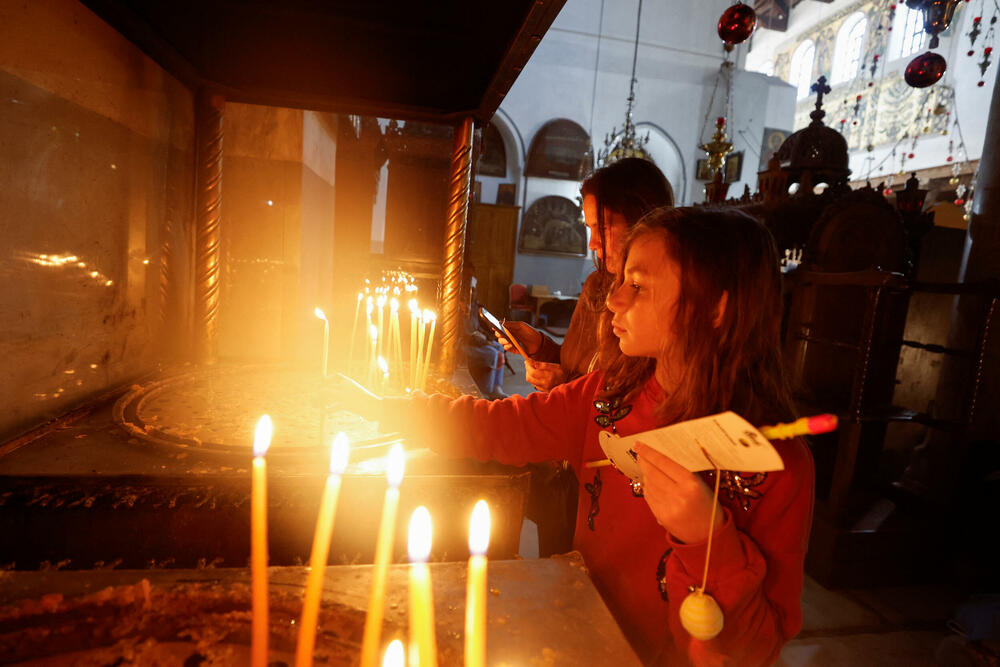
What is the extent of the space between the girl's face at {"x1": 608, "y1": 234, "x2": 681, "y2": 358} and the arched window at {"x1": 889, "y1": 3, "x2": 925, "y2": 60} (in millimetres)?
20803

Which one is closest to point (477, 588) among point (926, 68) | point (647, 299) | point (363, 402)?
point (647, 299)

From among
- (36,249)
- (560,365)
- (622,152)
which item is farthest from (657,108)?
(36,249)

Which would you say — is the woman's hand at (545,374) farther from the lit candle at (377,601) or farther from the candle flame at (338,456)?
the lit candle at (377,601)

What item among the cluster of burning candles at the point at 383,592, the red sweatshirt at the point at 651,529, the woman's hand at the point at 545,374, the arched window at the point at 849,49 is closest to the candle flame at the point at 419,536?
the cluster of burning candles at the point at 383,592

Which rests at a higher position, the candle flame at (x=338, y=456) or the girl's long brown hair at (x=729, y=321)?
the girl's long brown hair at (x=729, y=321)

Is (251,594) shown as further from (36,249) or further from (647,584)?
(36,249)

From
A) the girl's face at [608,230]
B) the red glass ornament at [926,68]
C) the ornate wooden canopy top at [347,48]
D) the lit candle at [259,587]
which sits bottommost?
the lit candle at [259,587]

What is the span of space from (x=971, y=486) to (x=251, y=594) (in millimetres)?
5234

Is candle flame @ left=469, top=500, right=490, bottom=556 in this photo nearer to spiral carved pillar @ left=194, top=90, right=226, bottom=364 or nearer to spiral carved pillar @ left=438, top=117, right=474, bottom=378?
spiral carved pillar @ left=438, top=117, right=474, bottom=378

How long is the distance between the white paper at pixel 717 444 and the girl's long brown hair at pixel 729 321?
0.29 m

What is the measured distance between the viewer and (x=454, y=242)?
3.25m

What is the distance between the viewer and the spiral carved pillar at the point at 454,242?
3.13 meters

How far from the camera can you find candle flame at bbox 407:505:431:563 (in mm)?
872

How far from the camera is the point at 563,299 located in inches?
622
